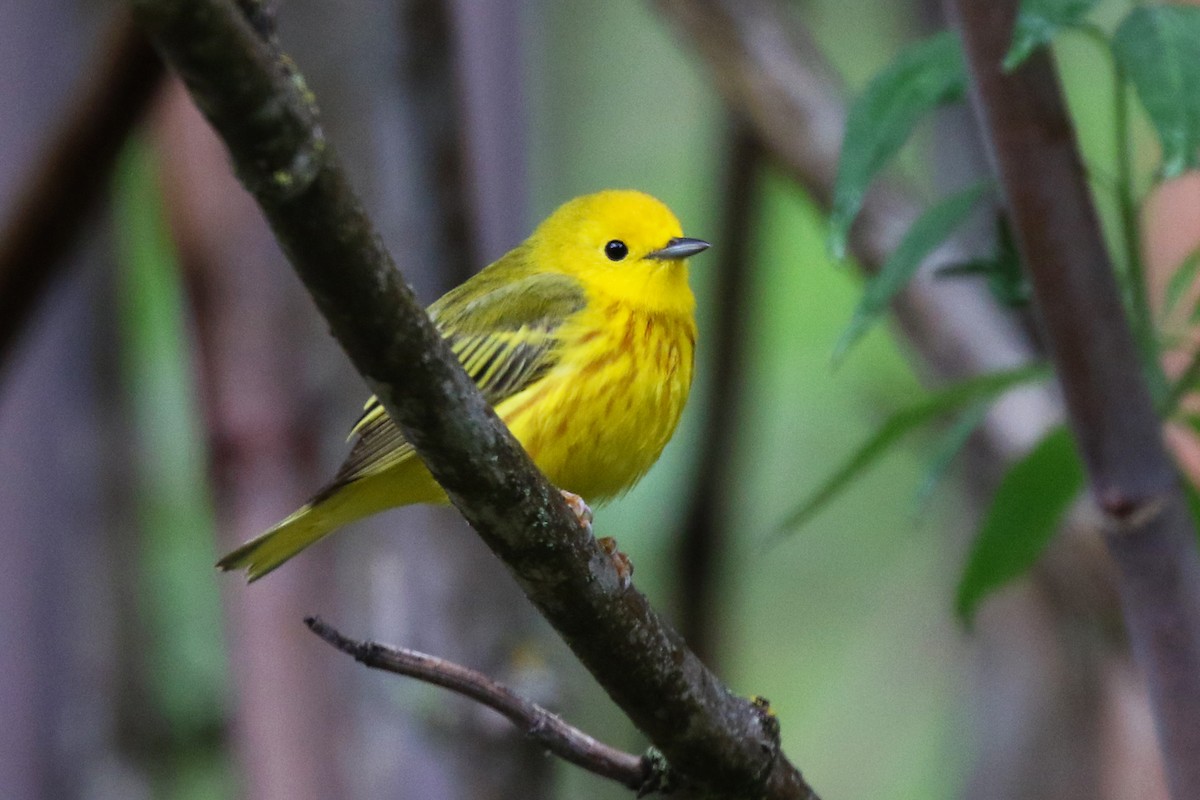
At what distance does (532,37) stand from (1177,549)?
3367 millimetres

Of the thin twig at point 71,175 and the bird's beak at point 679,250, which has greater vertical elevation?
the thin twig at point 71,175

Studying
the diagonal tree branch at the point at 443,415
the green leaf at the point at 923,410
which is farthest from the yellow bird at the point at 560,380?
the diagonal tree branch at the point at 443,415

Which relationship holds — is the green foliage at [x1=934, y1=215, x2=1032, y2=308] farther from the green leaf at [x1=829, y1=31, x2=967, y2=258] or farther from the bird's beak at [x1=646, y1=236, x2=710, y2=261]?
the bird's beak at [x1=646, y1=236, x2=710, y2=261]

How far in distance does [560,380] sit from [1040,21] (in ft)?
3.46

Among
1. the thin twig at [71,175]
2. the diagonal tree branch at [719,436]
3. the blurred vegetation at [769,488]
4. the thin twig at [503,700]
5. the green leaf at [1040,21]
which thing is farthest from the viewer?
the blurred vegetation at [769,488]

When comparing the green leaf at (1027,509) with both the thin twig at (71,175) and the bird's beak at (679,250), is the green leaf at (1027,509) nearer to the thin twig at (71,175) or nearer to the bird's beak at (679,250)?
the bird's beak at (679,250)

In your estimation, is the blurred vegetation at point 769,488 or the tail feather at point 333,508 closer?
the tail feather at point 333,508

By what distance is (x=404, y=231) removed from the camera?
2643mm

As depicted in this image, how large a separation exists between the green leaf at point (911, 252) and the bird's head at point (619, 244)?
74 centimetres

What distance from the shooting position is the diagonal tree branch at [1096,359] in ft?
5.53

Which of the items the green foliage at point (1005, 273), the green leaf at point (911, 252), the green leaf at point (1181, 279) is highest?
the green leaf at point (911, 252)

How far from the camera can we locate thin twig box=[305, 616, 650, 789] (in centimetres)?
134

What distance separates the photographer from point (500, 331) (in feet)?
8.12

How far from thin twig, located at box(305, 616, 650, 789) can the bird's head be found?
3.87 ft
